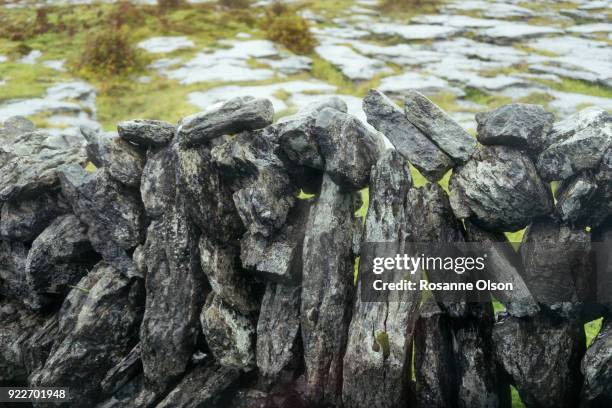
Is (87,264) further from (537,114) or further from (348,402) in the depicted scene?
(537,114)

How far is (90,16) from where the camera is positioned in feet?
124

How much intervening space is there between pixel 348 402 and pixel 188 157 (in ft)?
15.5

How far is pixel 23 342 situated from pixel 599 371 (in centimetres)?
1079

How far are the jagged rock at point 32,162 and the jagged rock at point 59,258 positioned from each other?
87 cm

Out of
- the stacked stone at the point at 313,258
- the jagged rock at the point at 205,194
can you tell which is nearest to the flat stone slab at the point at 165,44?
the stacked stone at the point at 313,258

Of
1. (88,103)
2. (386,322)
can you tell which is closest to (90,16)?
(88,103)

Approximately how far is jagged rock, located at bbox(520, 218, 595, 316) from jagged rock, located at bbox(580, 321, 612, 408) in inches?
22.0

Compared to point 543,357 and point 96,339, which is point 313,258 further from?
point 96,339

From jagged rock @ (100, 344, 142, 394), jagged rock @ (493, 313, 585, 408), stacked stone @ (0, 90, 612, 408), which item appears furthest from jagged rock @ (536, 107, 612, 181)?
jagged rock @ (100, 344, 142, 394)

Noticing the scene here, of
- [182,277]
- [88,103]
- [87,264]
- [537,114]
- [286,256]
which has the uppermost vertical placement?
[537,114]

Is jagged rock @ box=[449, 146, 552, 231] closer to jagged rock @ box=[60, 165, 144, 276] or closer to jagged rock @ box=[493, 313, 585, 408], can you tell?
jagged rock @ box=[493, 313, 585, 408]

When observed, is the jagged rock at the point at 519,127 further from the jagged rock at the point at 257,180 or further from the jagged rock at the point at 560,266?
the jagged rock at the point at 257,180

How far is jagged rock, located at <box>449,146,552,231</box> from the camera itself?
7.49m

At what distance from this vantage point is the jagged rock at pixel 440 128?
8078 mm
